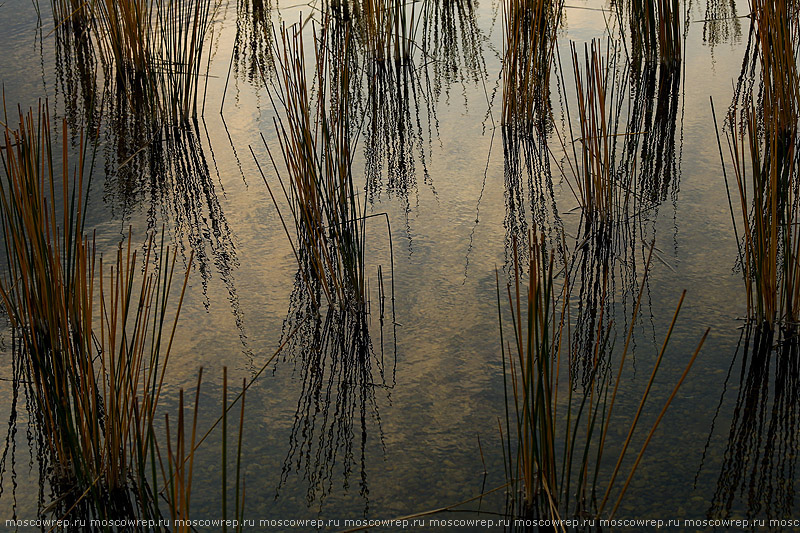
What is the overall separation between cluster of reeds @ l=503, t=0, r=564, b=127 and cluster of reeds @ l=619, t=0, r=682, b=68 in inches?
18.3

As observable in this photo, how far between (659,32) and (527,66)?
91 cm

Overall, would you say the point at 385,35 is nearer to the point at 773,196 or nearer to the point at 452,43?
the point at 452,43

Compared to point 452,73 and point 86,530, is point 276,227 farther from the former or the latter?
point 452,73

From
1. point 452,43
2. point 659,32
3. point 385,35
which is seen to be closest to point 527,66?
point 659,32

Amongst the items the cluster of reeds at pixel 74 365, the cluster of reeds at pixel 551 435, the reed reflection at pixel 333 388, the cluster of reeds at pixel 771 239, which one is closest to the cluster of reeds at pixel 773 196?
the cluster of reeds at pixel 771 239

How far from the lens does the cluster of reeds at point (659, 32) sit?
308 cm

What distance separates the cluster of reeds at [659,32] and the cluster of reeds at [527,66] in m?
0.47

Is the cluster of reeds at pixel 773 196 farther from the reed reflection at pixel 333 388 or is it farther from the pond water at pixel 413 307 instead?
the reed reflection at pixel 333 388

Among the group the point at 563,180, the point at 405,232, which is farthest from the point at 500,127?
the point at 405,232

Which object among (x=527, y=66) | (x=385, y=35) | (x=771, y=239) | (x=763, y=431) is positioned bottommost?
(x=763, y=431)

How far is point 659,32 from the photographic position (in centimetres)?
316

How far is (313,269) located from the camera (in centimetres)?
188

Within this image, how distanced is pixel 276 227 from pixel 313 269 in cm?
36

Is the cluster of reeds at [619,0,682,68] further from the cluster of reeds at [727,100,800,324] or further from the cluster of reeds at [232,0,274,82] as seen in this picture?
the cluster of reeds at [727,100,800,324]
